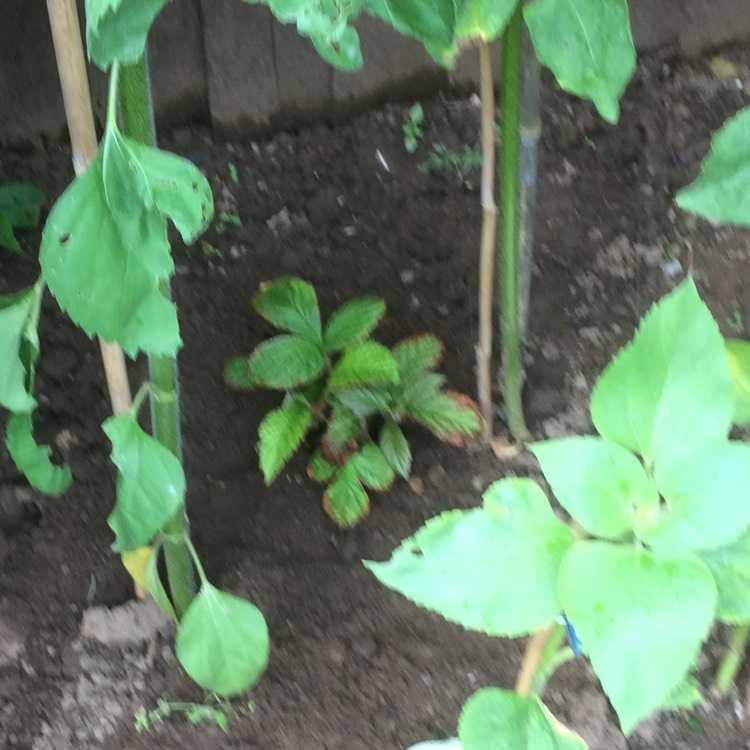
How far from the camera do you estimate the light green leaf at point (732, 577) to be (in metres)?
0.52

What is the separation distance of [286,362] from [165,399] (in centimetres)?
27

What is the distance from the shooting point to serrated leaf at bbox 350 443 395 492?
93 centimetres

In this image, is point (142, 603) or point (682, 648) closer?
point (682, 648)

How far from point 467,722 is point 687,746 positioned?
344mm

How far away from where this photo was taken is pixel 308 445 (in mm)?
997

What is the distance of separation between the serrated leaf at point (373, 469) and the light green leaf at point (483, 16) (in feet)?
1.65

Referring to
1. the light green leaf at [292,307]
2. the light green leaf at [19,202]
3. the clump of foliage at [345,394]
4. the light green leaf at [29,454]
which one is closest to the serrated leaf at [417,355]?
the clump of foliage at [345,394]

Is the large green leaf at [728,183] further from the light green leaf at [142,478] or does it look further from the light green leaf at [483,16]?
the light green leaf at [142,478]

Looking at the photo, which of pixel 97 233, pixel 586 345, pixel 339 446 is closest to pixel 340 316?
pixel 339 446

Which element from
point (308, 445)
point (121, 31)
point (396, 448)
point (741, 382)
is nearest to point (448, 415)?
point (396, 448)

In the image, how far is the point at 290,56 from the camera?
1.09m

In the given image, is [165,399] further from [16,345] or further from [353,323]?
[353,323]

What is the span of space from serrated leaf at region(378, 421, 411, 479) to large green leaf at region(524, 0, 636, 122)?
0.47m

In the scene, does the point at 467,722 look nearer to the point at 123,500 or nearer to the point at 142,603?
the point at 123,500
